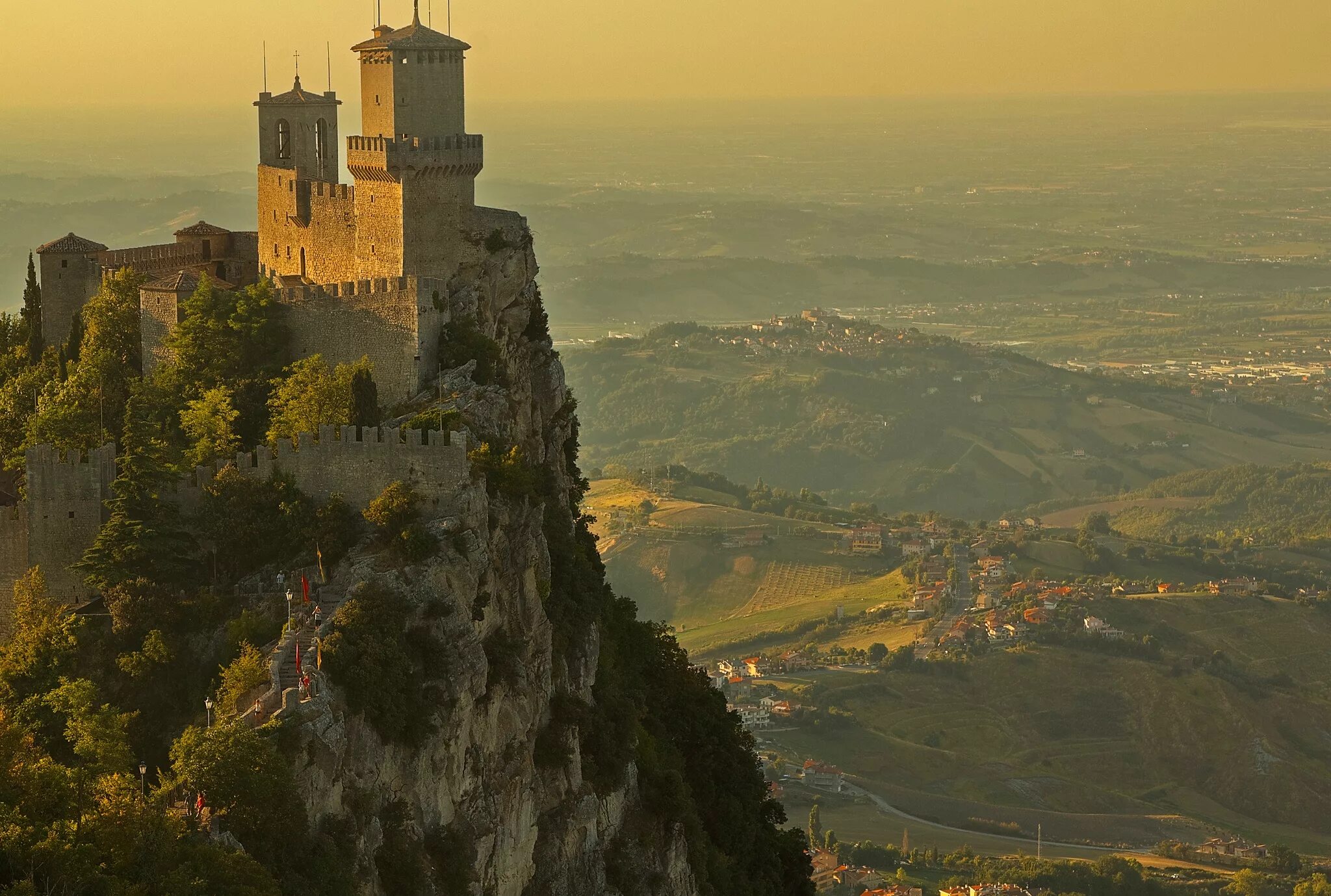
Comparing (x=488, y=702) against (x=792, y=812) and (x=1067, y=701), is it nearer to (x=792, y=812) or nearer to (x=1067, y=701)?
(x=792, y=812)

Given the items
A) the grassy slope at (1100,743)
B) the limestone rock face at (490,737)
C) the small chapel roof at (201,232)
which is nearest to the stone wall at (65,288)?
the small chapel roof at (201,232)

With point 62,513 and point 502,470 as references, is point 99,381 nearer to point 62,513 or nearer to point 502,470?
point 62,513

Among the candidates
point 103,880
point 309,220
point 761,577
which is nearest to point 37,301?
point 309,220

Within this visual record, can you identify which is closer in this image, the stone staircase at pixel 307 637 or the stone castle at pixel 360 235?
the stone staircase at pixel 307 637

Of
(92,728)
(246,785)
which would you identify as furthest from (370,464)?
(246,785)

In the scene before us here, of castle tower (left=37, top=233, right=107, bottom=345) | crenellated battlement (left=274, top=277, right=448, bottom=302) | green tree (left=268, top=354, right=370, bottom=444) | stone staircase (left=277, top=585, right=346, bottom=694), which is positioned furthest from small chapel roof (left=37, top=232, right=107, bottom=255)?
stone staircase (left=277, top=585, right=346, bottom=694)

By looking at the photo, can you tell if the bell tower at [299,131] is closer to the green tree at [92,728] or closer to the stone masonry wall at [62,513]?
the stone masonry wall at [62,513]

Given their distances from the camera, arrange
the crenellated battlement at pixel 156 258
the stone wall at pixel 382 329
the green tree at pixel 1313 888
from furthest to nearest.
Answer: the green tree at pixel 1313 888 < the crenellated battlement at pixel 156 258 < the stone wall at pixel 382 329
